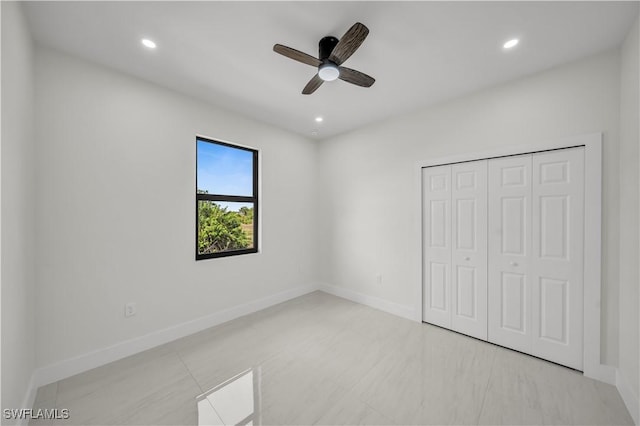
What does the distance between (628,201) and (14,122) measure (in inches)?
166

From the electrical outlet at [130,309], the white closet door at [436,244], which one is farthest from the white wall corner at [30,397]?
the white closet door at [436,244]

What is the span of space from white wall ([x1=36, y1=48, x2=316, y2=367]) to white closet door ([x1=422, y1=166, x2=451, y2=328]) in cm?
243

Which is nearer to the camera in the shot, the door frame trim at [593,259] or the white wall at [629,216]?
the white wall at [629,216]

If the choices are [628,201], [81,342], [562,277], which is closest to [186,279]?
[81,342]

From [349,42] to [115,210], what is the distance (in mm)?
2512

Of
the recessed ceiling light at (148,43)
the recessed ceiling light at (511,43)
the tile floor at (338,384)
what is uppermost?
the recessed ceiling light at (148,43)

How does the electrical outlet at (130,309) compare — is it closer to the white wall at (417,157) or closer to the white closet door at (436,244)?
the white wall at (417,157)

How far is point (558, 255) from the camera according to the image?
2203 millimetres

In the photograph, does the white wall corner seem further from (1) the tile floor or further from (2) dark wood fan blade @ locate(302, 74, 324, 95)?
(2) dark wood fan blade @ locate(302, 74, 324, 95)

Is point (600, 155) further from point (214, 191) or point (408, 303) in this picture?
point (214, 191)

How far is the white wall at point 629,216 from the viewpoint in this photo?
5.44ft

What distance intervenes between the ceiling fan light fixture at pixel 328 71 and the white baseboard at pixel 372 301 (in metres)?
2.87

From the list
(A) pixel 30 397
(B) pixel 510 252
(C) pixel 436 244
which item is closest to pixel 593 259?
(B) pixel 510 252

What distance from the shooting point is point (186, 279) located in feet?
9.05
